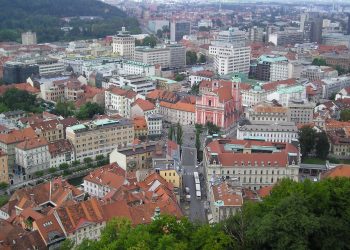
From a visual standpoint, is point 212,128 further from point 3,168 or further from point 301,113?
point 3,168

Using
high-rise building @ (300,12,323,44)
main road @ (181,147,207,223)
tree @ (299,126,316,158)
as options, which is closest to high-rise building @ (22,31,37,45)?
high-rise building @ (300,12,323,44)

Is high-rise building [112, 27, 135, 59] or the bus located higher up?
high-rise building [112, 27, 135, 59]

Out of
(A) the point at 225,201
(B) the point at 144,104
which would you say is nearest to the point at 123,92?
(B) the point at 144,104

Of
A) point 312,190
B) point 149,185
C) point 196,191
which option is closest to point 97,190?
point 149,185

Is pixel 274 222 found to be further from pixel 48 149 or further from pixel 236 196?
pixel 48 149

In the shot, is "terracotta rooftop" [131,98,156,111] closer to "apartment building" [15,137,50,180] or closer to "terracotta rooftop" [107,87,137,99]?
"terracotta rooftop" [107,87,137,99]

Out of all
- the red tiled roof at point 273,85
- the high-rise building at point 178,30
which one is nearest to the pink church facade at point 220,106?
the red tiled roof at point 273,85
